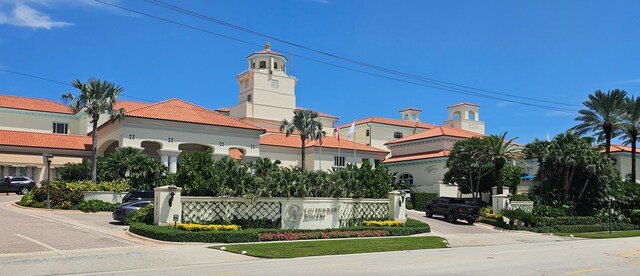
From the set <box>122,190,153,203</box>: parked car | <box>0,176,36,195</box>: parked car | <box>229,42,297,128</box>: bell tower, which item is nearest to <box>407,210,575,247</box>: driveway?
<box>122,190,153,203</box>: parked car

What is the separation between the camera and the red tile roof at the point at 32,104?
59809 millimetres

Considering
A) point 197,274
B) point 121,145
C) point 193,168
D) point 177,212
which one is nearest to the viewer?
point 197,274

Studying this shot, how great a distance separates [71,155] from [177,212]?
3394cm

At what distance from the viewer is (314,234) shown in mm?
25078

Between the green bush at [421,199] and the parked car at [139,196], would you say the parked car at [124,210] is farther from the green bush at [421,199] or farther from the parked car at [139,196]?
the green bush at [421,199]

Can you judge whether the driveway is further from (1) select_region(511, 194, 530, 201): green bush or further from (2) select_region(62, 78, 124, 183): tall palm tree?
(2) select_region(62, 78, 124, 183): tall palm tree

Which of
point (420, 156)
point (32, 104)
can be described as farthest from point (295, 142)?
point (32, 104)

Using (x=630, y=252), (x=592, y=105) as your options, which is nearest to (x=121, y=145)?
(x=630, y=252)

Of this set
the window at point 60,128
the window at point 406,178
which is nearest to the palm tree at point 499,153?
the window at point 406,178

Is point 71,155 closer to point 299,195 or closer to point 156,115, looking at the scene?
point 156,115

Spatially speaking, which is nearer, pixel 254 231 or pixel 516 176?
pixel 254 231

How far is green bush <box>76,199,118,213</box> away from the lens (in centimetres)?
3316

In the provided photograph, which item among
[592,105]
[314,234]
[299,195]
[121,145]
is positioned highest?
[592,105]

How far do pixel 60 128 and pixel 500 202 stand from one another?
49109mm
